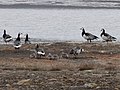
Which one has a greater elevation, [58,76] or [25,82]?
[25,82]

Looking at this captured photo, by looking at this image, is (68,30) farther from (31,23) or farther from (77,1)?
(77,1)

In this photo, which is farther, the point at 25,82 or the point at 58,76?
the point at 58,76

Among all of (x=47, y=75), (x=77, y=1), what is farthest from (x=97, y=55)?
(x=77, y=1)

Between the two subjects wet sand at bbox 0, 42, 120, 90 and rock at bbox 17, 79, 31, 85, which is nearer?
wet sand at bbox 0, 42, 120, 90

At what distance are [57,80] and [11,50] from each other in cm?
1002

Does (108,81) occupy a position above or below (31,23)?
above

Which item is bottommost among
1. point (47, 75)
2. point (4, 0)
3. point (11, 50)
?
point (4, 0)

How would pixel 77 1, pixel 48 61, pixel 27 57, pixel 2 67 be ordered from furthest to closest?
1. pixel 77 1
2. pixel 27 57
3. pixel 48 61
4. pixel 2 67

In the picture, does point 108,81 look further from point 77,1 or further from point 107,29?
point 77,1

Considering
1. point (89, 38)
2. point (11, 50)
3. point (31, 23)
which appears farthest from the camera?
point (31, 23)

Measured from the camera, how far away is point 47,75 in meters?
12.8

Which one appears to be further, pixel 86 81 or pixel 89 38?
pixel 89 38

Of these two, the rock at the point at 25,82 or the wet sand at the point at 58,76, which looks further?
the rock at the point at 25,82

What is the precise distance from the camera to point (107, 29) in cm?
3653
